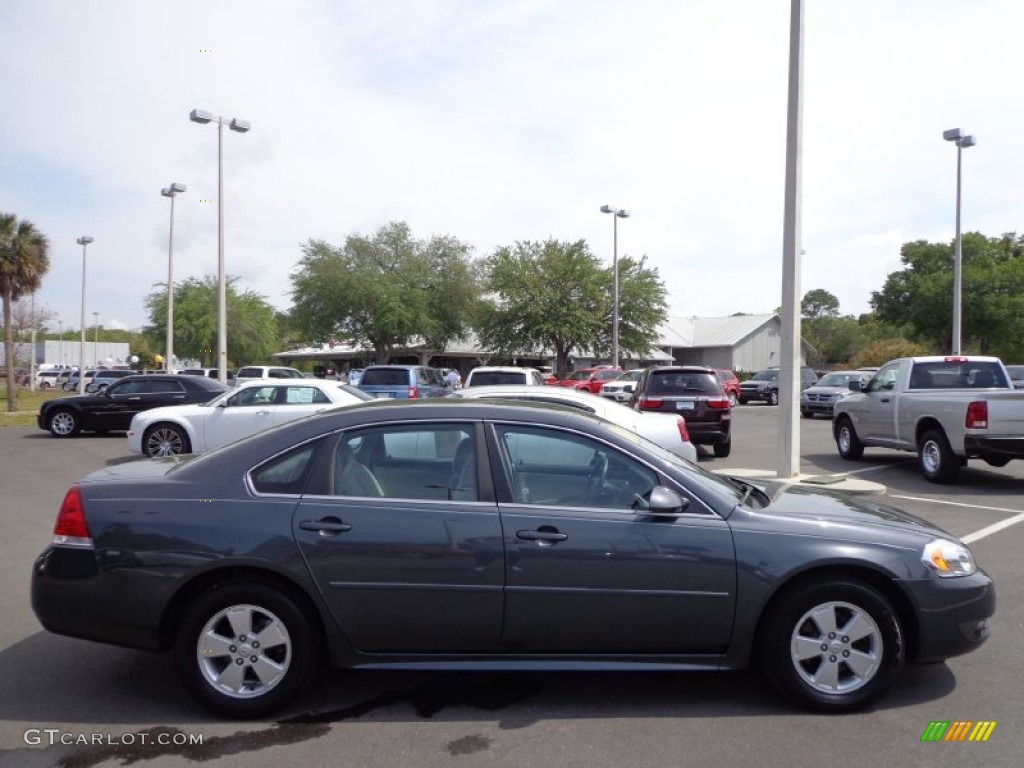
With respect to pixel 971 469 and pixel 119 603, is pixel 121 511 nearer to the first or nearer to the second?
pixel 119 603

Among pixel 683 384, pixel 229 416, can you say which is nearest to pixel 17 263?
pixel 229 416

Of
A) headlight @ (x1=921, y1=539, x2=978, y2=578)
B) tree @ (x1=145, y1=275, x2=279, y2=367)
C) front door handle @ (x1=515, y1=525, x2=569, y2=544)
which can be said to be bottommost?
headlight @ (x1=921, y1=539, x2=978, y2=578)

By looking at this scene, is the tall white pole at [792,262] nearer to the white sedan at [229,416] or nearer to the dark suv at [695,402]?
the dark suv at [695,402]

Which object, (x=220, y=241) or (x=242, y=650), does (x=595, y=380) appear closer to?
(x=220, y=241)

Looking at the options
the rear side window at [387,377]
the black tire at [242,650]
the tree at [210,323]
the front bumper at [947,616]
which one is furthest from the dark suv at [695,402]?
the tree at [210,323]

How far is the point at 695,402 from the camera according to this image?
50.6 ft

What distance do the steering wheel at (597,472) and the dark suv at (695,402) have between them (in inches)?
428

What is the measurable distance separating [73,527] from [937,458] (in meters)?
11.9

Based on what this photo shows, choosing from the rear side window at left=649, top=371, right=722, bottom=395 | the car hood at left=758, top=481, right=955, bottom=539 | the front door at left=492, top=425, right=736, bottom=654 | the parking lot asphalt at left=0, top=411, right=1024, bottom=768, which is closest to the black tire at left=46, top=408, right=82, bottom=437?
the rear side window at left=649, top=371, right=722, bottom=395

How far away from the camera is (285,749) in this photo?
4.15 m

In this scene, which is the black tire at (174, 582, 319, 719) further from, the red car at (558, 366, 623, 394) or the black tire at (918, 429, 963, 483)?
the red car at (558, 366, 623, 394)

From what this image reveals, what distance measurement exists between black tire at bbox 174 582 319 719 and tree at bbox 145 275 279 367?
4673 cm

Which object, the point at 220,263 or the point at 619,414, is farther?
the point at 220,263

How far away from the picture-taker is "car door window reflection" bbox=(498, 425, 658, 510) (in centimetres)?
461
